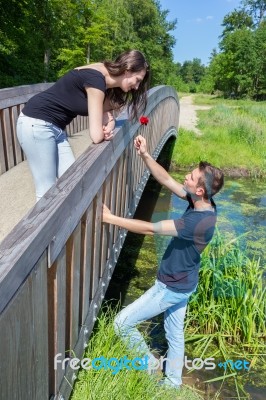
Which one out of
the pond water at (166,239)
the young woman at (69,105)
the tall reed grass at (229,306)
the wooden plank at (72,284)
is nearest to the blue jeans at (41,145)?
the young woman at (69,105)

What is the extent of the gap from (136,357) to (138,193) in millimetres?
2295

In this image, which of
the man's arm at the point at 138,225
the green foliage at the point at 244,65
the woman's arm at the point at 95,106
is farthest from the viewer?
the green foliage at the point at 244,65

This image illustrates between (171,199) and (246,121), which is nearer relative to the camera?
(171,199)

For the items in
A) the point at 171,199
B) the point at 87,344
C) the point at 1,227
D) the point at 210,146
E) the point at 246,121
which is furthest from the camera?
the point at 246,121

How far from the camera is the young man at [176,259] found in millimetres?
2916

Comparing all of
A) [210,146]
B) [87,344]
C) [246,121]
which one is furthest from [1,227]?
[246,121]

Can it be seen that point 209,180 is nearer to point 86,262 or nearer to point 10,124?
point 86,262

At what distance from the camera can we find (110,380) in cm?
270

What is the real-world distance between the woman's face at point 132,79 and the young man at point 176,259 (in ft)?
2.56

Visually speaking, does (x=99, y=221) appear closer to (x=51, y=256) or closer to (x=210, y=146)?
(x=51, y=256)

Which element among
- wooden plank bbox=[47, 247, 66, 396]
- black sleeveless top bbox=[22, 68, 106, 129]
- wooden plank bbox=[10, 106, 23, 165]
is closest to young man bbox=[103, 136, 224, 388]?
black sleeveless top bbox=[22, 68, 106, 129]

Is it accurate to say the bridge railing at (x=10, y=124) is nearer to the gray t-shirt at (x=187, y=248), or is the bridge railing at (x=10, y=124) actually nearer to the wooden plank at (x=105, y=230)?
the wooden plank at (x=105, y=230)

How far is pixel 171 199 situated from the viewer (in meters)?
10.6

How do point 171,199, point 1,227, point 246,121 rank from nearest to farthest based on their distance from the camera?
point 1,227 < point 171,199 < point 246,121
